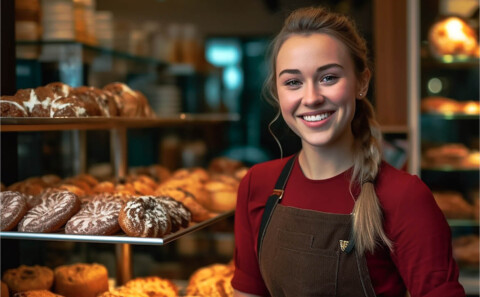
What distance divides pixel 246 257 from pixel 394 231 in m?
0.51

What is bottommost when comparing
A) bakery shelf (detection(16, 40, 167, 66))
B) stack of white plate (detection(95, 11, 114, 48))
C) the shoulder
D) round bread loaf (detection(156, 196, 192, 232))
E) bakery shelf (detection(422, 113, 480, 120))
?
round bread loaf (detection(156, 196, 192, 232))

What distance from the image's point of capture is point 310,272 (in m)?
1.74

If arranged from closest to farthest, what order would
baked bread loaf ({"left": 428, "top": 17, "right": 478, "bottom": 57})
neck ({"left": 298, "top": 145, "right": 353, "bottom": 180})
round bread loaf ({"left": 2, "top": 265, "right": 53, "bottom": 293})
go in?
1. neck ({"left": 298, "top": 145, "right": 353, "bottom": 180})
2. round bread loaf ({"left": 2, "top": 265, "right": 53, "bottom": 293})
3. baked bread loaf ({"left": 428, "top": 17, "right": 478, "bottom": 57})

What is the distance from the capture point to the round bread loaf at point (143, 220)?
1842mm

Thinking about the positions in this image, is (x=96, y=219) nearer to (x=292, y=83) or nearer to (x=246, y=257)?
(x=246, y=257)

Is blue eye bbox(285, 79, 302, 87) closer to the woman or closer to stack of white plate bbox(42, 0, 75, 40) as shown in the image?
the woman

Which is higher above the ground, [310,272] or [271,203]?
[271,203]

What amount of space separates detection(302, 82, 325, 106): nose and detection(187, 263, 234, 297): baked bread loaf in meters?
0.98

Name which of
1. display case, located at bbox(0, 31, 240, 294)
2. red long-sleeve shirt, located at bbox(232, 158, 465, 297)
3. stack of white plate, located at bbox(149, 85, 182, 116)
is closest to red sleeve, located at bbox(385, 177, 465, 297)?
red long-sleeve shirt, located at bbox(232, 158, 465, 297)

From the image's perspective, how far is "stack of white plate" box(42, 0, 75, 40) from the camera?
2.80 m

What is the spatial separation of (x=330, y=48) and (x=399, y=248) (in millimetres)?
592

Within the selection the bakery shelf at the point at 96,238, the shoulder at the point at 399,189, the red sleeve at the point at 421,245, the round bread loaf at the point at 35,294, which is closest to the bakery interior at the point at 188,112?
the bakery shelf at the point at 96,238

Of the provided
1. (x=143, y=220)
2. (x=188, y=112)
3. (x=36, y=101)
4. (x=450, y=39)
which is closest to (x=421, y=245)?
(x=143, y=220)

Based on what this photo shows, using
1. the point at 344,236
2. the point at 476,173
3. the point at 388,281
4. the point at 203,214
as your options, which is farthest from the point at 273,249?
the point at 476,173
